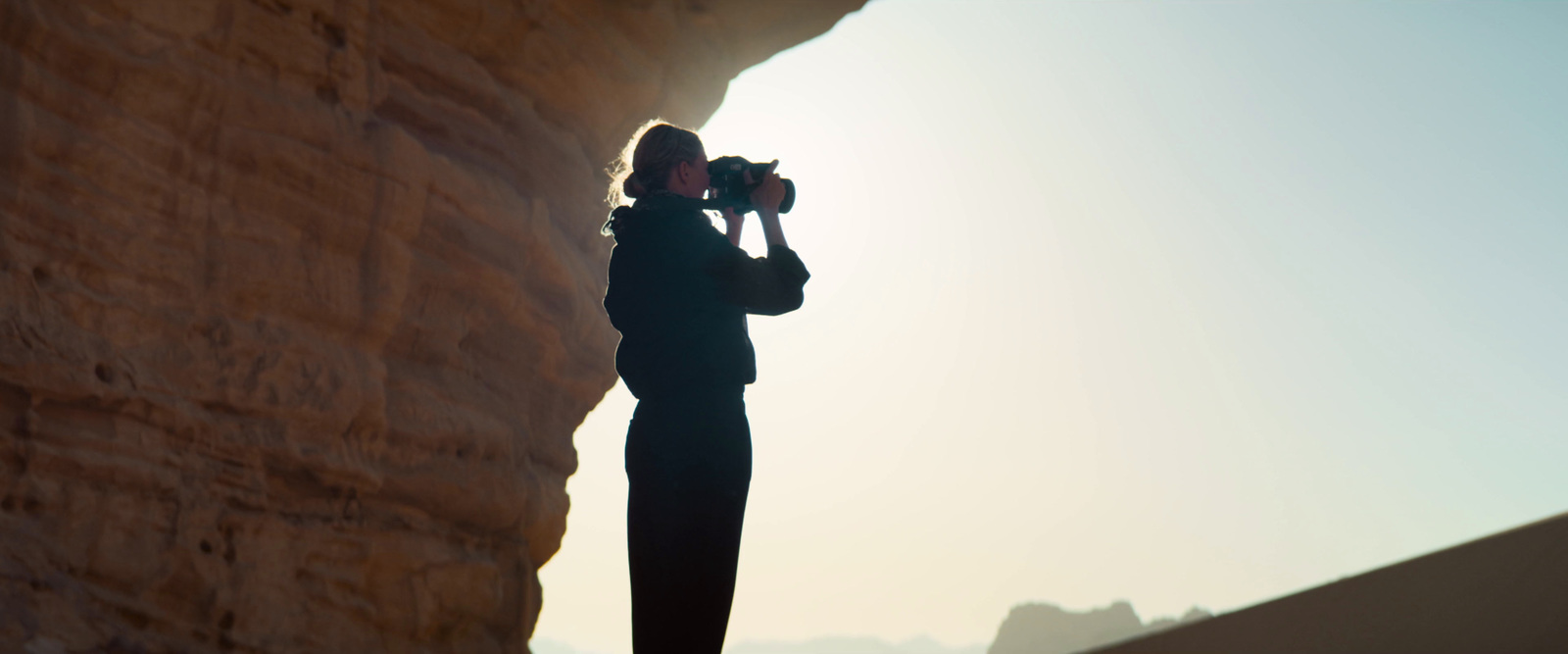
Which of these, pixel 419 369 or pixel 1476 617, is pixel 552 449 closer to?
pixel 419 369

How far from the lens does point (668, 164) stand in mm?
2578

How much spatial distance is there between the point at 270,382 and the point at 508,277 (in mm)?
1768

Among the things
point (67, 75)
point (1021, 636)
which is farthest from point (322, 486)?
point (1021, 636)

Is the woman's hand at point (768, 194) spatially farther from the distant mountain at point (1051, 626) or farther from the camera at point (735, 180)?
the distant mountain at point (1051, 626)

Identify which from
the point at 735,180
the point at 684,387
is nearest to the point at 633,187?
the point at 735,180

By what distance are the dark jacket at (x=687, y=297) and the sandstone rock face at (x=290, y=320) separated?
3.03m

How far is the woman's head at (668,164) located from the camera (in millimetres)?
2576

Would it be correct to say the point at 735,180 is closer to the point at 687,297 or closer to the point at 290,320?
the point at 687,297

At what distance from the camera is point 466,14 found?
7.14 m

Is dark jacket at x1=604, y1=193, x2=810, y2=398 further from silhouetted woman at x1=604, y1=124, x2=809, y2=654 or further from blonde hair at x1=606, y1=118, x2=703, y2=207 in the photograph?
blonde hair at x1=606, y1=118, x2=703, y2=207

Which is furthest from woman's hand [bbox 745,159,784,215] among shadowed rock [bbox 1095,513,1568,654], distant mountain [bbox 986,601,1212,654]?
distant mountain [bbox 986,601,1212,654]

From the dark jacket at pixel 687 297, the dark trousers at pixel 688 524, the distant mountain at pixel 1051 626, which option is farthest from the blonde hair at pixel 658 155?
the distant mountain at pixel 1051 626

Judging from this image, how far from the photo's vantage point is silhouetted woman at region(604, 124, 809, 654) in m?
2.13

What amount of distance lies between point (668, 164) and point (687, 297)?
0.43 m
